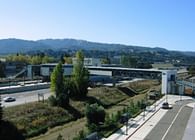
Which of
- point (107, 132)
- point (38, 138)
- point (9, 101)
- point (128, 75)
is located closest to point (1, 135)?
point (38, 138)

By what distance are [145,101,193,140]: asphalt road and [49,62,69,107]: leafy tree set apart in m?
14.8

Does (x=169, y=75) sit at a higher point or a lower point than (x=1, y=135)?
higher

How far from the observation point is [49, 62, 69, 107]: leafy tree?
4378cm

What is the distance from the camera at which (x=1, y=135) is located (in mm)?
30703

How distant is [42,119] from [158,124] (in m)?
14.3

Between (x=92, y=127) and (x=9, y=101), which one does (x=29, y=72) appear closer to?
(x=9, y=101)

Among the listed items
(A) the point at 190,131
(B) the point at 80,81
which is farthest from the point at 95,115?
(B) the point at 80,81

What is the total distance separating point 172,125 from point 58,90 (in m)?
19.1

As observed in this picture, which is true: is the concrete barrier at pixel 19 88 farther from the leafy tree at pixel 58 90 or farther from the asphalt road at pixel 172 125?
the asphalt road at pixel 172 125

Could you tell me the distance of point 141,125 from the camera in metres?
34.3

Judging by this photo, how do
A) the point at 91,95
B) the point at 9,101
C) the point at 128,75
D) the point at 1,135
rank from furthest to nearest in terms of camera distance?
the point at 128,75 < the point at 91,95 < the point at 9,101 < the point at 1,135

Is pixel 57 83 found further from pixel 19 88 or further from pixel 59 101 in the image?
pixel 19 88

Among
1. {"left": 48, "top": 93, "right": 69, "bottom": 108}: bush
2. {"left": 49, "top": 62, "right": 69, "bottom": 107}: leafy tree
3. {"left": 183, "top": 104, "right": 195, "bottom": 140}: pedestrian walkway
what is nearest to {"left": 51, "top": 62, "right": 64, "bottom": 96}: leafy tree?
{"left": 49, "top": 62, "right": 69, "bottom": 107}: leafy tree

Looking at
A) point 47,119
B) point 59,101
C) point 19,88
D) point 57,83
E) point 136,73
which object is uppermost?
point 136,73
